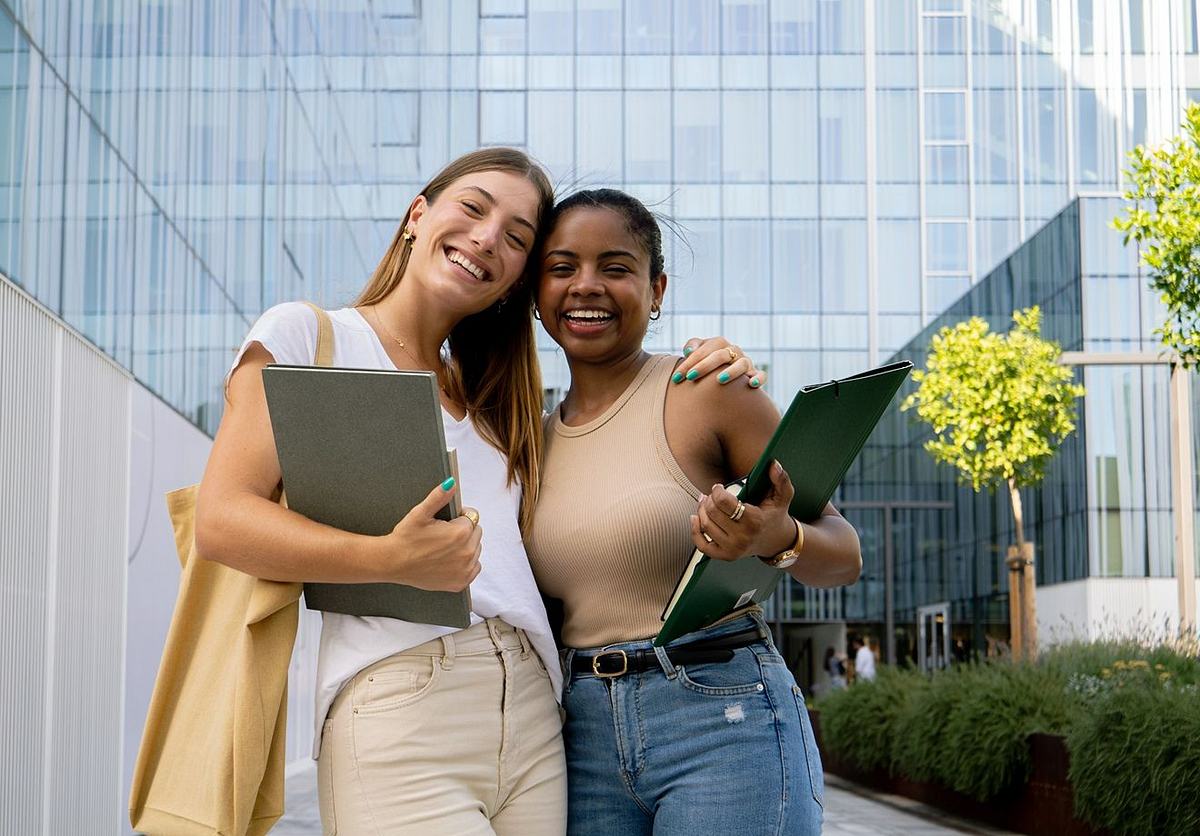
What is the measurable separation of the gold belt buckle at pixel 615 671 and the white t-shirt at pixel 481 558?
0.08 m

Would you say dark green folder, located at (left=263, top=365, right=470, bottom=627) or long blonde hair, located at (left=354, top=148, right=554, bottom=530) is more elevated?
long blonde hair, located at (left=354, top=148, right=554, bottom=530)

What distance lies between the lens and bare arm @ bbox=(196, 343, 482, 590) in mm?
2289

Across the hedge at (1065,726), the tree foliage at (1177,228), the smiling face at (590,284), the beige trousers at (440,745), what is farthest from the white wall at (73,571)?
the tree foliage at (1177,228)

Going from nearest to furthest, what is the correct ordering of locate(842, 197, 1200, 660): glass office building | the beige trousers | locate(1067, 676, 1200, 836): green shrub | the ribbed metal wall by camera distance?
the beige trousers < locate(1067, 676, 1200, 836): green shrub < the ribbed metal wall < locate(842, 197, 1200, 660): glass office building

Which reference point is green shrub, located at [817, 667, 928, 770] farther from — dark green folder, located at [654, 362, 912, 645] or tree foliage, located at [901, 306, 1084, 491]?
dark green folder, located at [654, 362, 912, 645]

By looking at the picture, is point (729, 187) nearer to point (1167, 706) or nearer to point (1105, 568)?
point (1105, 568)

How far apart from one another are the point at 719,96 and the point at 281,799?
3600 centimetres

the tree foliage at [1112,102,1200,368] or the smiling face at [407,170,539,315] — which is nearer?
the smiling face at [407,170,539,315]

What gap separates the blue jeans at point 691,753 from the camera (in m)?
2.80

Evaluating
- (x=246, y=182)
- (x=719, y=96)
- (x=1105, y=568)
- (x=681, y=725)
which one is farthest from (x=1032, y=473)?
(x=681, y=725)

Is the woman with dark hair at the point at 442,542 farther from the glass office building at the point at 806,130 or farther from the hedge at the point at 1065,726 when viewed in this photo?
the glass office building at the point at 806,130

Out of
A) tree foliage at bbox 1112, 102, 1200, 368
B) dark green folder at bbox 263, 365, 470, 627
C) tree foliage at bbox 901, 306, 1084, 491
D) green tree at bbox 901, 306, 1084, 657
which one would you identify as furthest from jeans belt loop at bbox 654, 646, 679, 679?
green tree at bbox 901, 306, 1084, 657

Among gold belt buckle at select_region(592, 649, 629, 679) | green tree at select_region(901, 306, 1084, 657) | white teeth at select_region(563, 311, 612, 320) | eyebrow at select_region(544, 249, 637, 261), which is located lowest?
gold belt buckle at select_region(592, 649, 629, 679)

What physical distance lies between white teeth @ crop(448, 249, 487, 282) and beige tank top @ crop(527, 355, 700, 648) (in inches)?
17.4
